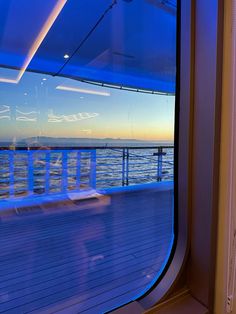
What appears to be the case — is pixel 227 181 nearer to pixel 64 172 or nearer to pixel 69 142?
pixel 69 142

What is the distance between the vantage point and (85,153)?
407 centimetres

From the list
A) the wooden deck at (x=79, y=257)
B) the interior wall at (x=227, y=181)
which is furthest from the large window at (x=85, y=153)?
the interior wall at (x=227, y=181)

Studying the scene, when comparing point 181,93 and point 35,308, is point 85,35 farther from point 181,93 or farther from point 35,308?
point 35,308

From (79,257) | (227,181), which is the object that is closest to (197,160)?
(227,181)

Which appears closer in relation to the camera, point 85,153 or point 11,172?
point 11,172

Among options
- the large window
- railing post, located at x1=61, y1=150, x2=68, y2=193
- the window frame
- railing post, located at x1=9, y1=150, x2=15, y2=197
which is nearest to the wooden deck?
the large window

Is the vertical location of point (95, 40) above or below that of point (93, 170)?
above

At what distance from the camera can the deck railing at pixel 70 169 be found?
351 cm

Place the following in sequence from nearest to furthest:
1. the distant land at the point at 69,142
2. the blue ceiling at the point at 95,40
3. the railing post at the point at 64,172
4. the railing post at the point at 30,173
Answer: the blue ceiling at the point at 95,40
the distant land at the point at 69,142
the railing post at the point at 30,173
the railing post at the point at 64,172

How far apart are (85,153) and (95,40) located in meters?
1.97

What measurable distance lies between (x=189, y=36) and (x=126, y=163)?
3704 millimetres

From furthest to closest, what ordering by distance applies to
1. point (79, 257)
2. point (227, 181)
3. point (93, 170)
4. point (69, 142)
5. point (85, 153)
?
1. point (93, 170)
2. point (85, 153)
3. point (69, 142)
4. point (79, 257)
5. point (227, 181)

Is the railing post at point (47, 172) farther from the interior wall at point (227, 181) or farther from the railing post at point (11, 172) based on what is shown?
the interior wall at point (227, 181)

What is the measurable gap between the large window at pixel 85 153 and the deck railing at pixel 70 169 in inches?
0.7
